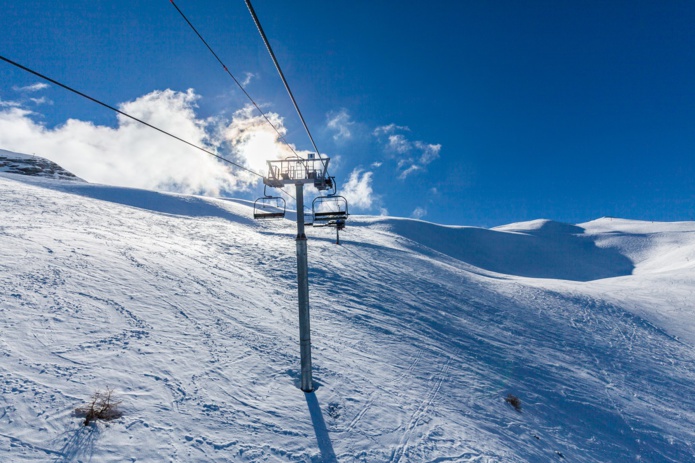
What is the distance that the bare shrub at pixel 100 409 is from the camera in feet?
17.4

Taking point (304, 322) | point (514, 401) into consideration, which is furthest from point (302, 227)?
point (514, 401)

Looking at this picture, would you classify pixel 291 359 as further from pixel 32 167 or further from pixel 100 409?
pixel 32 167

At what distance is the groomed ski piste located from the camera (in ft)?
19.2

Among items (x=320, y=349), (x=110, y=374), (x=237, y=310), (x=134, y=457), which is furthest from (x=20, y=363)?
(x=320, y=349)

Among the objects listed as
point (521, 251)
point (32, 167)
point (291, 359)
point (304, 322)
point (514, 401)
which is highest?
point (32, 167)

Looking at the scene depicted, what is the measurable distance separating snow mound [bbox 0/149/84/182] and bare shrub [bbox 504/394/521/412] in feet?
388

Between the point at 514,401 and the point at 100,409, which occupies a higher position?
the point at 100,409

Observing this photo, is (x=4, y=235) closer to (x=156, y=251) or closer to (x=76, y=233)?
(x=76, y=233)

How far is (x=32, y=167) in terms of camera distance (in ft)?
306

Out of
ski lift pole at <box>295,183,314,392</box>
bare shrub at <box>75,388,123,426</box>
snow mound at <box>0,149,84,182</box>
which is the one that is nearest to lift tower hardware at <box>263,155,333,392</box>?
ski lift pole at <box>295,183,314,392</box>

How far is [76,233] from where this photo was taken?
48.8 ft

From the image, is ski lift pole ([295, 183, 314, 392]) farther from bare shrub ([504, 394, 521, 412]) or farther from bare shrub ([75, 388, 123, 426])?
bare shrub ([504, 394, 521, 412])

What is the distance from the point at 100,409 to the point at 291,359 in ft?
15.4

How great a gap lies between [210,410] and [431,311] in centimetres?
1246
